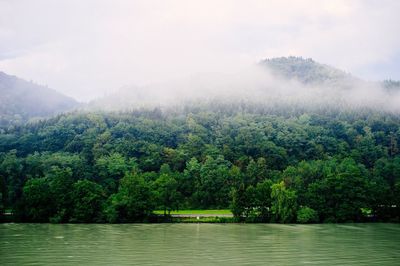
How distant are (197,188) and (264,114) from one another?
87.0m

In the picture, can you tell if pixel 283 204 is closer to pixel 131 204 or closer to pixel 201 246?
pixel 131 204

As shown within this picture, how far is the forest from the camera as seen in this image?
213 ft

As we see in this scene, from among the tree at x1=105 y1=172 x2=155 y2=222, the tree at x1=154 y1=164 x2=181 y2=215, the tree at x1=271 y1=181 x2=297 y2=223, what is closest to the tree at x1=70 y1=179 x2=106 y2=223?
the tree at x1=105 y1=172 x2=155 y2=222

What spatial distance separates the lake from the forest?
35.7 ft

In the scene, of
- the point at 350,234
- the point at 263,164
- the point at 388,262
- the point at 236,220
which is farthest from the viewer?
the point at 263,164

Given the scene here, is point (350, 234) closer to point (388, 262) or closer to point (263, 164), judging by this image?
point (388, 262)

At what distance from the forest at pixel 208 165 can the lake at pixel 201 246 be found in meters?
10.9

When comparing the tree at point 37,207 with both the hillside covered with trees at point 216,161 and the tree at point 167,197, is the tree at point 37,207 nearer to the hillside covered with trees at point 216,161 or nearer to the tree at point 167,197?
the hillside covered with trees at point 216,161

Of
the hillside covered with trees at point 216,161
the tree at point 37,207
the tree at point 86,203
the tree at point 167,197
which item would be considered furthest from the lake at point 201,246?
the tree at point 167,197

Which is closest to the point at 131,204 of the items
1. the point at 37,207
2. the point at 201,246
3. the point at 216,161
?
the point at 37,207

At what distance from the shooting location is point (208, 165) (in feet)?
311

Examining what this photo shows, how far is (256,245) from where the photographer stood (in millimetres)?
39375

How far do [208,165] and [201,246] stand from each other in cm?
5678

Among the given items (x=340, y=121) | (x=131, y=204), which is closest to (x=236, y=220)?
(x=131, y=204)
